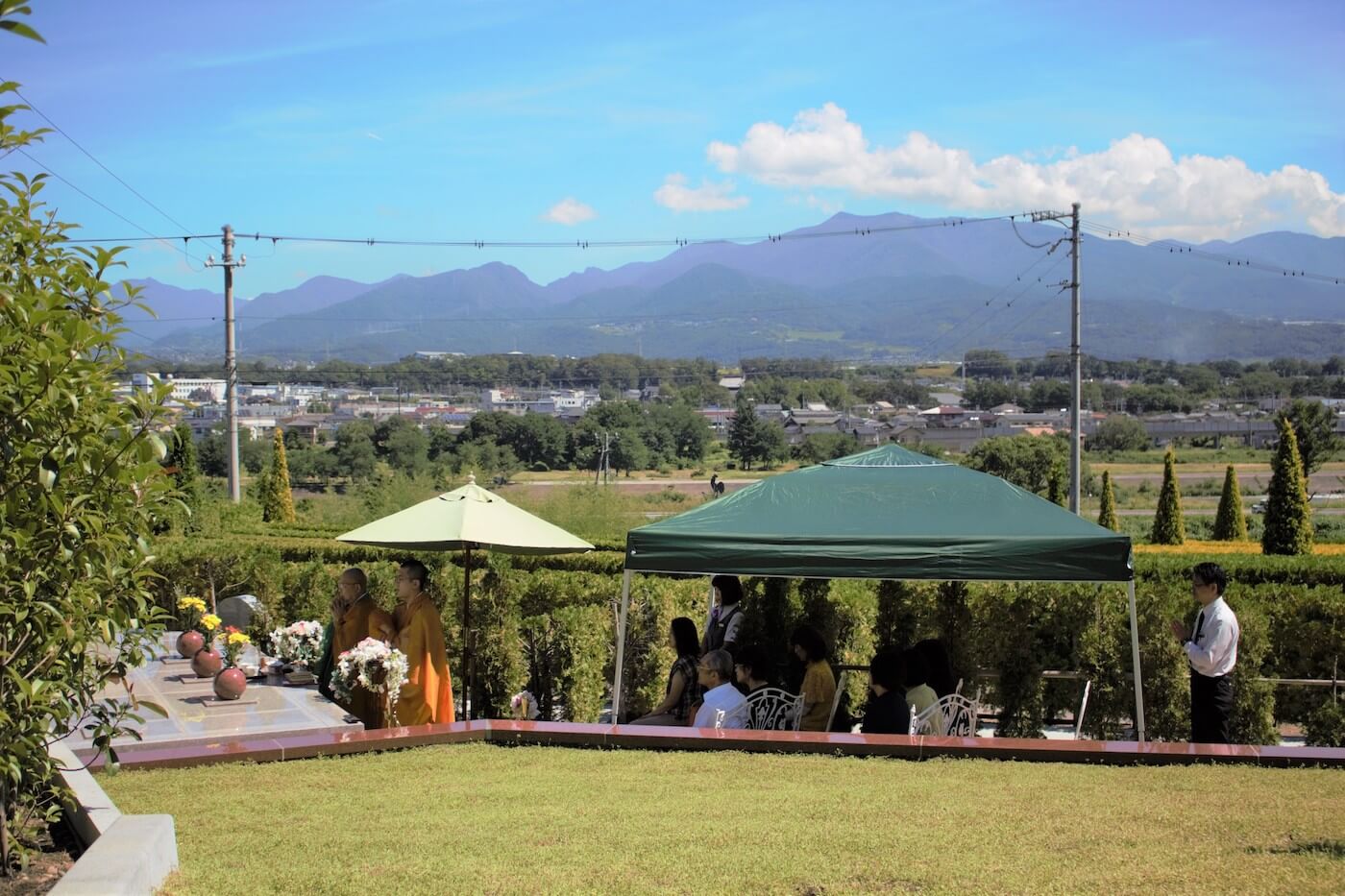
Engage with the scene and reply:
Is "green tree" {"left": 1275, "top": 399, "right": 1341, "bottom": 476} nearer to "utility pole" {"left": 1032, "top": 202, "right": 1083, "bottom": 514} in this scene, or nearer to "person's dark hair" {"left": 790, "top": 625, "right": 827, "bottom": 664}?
"utility pole" {"left": 1032, "top": 202, "right": 1083, "bottom": 514}

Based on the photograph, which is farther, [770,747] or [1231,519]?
[1231,519]

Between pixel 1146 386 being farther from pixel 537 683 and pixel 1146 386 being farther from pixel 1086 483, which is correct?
pixel 537 683

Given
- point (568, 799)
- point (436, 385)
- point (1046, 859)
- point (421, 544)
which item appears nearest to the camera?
point (1046, 859)

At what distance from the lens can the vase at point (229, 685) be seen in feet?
26.8

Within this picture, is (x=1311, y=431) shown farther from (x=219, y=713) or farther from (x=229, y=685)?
(x=219, y=713)

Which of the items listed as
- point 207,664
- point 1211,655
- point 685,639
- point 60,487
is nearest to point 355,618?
point 207,664

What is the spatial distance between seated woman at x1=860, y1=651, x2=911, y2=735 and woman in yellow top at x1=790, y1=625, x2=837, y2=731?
59 cm

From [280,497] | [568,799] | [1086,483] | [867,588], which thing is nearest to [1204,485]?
[1086,483]

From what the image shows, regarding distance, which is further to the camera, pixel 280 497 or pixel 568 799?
pixel 280 497

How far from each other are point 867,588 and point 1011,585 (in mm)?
1411

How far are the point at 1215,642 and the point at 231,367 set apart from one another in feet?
80.3

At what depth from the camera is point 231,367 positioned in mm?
27641

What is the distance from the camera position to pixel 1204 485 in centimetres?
6794

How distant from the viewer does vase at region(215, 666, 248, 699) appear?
8.16 metres
